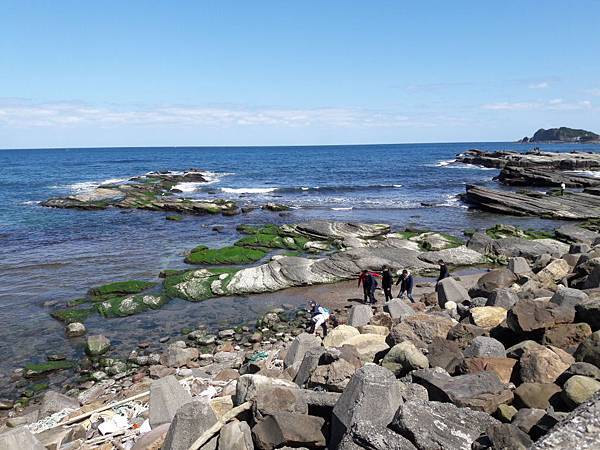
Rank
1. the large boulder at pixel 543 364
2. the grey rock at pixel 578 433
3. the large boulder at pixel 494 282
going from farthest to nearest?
the large boulder at pixel 494 282, the large boulder at pixel 543 364, the grey rock at pixel 578 433

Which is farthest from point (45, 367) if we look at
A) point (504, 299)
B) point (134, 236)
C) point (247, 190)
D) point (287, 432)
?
point (247, 190)

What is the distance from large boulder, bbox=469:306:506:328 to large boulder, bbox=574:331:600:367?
325 centimetres

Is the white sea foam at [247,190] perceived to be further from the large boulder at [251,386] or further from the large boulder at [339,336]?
the large boulder at [251,386]

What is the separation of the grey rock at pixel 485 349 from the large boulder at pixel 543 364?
25.3 inches

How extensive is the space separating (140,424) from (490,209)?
137ft

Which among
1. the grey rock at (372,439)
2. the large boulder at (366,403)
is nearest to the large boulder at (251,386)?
the large boulder at (366,403)

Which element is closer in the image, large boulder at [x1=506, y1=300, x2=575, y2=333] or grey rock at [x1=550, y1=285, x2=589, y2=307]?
large boulder at [x1=506, y1=300, x2=575, y2=333]

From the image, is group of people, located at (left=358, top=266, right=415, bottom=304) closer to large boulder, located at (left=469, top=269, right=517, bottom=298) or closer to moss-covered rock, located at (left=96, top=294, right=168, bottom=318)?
large boulder, located at (left=469, top=269, right=517, bottom=298)

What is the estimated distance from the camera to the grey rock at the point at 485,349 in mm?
9070

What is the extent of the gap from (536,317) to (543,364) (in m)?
1.96

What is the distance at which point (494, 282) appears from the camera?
17.5 meters

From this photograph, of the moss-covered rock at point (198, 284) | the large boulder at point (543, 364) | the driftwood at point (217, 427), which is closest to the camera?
the driftwood at point (217, 427)

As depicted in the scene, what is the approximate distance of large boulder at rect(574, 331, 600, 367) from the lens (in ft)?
26.2

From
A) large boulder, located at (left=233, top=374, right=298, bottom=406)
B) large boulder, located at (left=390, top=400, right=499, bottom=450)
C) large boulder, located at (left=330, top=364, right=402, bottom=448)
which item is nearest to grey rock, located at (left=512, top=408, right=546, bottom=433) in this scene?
large boulder, located at (left=390, top=400, right=499, bottom=450)
